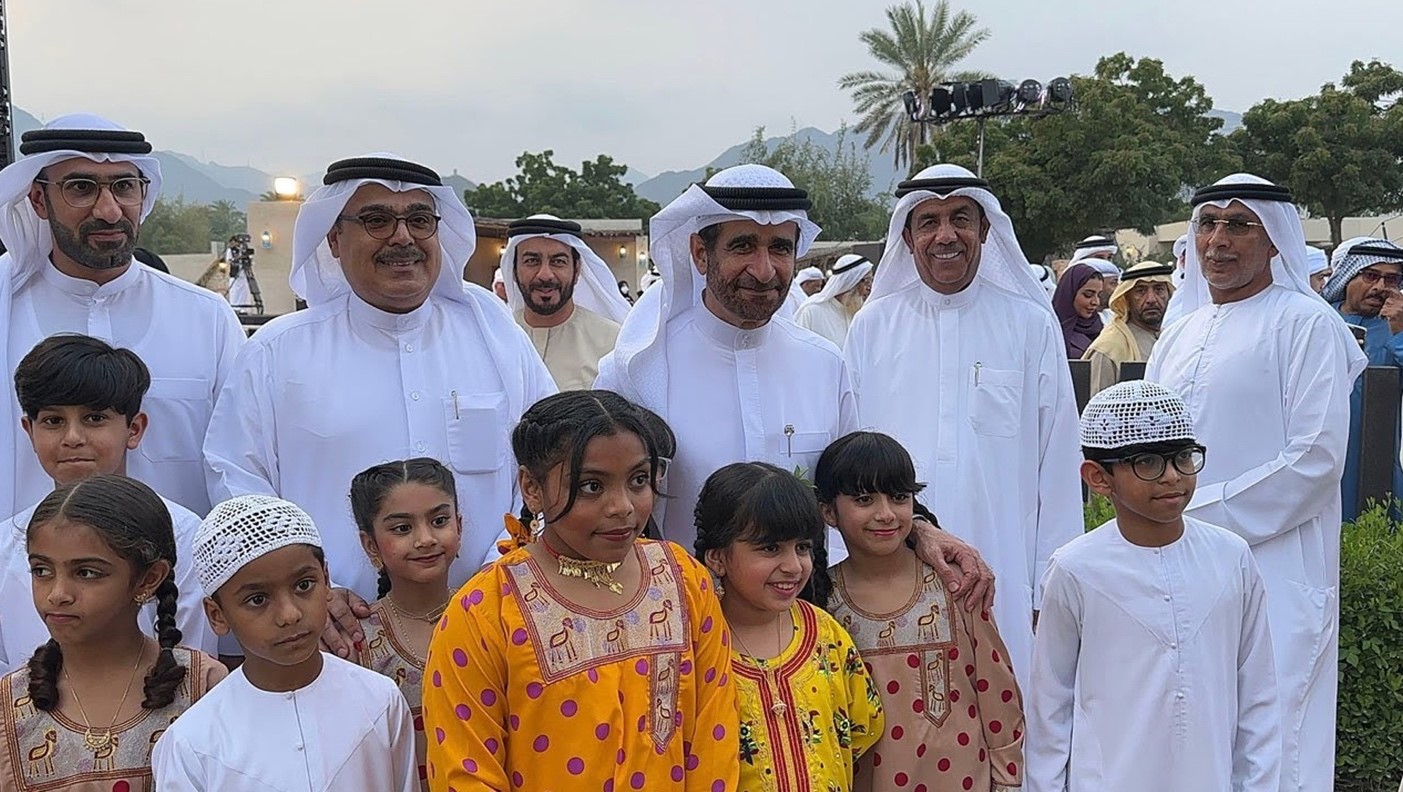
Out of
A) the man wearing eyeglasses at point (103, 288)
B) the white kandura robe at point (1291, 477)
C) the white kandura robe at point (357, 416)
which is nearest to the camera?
the white kandura robe at point (357, 416)

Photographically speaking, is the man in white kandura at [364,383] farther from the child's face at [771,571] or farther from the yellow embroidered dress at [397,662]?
the child's face at [771,571]

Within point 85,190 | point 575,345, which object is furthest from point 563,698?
point 575,345

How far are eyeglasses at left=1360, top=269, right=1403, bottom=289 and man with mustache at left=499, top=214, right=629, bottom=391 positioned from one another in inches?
155

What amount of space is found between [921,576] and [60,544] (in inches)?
74.3

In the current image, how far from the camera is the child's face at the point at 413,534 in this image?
2.55m

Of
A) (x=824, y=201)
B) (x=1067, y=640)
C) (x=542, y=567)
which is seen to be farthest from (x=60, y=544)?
(x=824, y=201)

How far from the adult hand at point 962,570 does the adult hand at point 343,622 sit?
1352mm

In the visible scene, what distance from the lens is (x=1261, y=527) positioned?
3.71m

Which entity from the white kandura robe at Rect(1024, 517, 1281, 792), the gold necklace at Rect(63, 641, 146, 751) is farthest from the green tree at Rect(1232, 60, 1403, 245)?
the gold necklace at Rect(63, 641, 146, 751)

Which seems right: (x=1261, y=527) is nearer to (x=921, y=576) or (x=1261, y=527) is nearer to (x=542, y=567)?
(x=921, y=576)

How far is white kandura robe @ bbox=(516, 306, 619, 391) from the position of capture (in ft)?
18.8

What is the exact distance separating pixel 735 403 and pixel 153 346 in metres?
1.68

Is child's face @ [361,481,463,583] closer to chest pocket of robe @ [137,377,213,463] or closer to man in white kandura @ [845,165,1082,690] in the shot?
chest pocket of robe @ [137,377,213,463]

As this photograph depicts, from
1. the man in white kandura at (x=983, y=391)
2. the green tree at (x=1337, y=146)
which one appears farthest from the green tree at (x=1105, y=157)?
the man in white kandura at (x=983, y=391)
